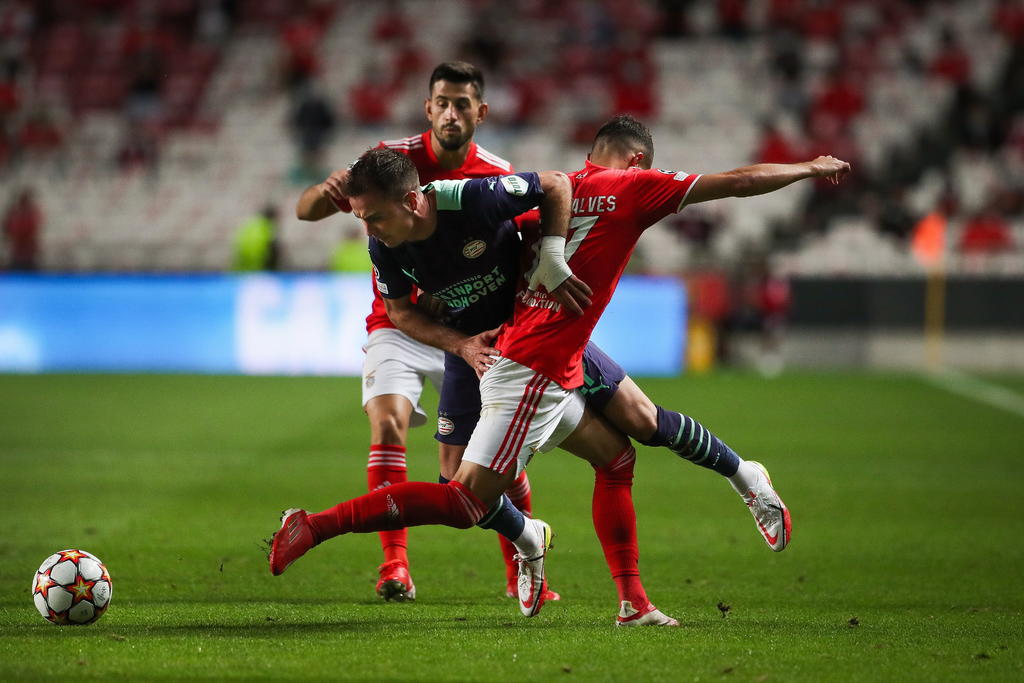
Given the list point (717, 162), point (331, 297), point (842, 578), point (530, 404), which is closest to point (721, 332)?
point (717, 162)

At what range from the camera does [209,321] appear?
17.9 metres

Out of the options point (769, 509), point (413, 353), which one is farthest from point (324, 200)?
point (769, 509)

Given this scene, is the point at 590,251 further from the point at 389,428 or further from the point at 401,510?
the point at 389,428

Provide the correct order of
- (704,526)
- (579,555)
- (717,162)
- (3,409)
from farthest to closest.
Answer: (717,162) → (3,409) → (704,526) → (579,555)

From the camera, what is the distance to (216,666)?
427 centimetres

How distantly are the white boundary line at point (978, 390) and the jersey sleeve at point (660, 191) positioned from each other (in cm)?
1000

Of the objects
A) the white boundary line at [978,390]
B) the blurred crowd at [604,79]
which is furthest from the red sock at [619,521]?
the blurred crowd at [604,79]

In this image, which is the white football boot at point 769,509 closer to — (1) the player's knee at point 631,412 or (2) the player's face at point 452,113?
(1) the player's knee at point 631,412

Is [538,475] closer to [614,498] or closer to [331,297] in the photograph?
[614,498]

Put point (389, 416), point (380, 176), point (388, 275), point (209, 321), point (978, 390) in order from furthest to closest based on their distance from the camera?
1. point (209, 321)
2. point (978, 390)
3. point (389, 416)
4. point (388, 275)
5. point (380, 176)

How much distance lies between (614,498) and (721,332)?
14287 millimetres

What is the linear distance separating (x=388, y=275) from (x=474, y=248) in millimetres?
529

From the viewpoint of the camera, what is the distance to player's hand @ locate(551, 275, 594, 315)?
16.2ft

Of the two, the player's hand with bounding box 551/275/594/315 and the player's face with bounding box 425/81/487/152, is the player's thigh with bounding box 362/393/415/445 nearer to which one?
the player's face with bounding box 425/81/487/152
